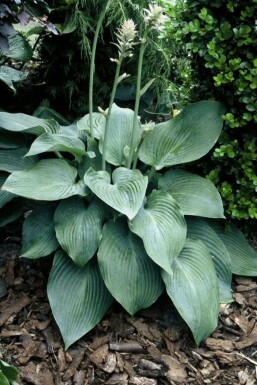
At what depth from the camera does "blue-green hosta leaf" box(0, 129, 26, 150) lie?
3.29m

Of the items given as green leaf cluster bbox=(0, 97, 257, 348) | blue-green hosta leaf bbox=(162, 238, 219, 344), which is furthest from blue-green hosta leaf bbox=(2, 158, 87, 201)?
blue-green hosta leaf bbox=(162, 238, 219, 344)

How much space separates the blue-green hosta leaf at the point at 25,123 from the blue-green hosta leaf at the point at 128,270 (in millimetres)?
756

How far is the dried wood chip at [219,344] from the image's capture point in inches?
109

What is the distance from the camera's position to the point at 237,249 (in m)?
3.20

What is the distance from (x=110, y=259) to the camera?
8.95ft

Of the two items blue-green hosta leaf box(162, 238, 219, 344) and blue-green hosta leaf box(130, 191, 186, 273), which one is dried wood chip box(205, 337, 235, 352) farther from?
blue-green hosta leaf box(130, 191, 186, 273)

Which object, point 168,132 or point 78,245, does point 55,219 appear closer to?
point 78,245

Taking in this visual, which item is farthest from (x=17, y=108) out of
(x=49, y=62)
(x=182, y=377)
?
(x=182, y=377)

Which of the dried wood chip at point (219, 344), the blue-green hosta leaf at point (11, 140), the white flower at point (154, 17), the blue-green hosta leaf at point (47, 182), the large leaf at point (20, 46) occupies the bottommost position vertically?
the dried wood chip at point (219, 344)

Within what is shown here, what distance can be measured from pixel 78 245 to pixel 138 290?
14.8 inches

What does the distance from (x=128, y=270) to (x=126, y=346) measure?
38 centimetres

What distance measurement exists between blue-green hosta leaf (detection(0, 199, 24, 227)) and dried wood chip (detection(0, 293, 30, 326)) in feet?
1.49

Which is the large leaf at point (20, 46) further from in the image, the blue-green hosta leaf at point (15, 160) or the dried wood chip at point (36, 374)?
the dried wood chip at point (36, 374)

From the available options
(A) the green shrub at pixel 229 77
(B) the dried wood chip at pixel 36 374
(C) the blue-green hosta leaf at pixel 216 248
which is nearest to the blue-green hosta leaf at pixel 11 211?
(B) the dried wood chip at pixel 36 374
